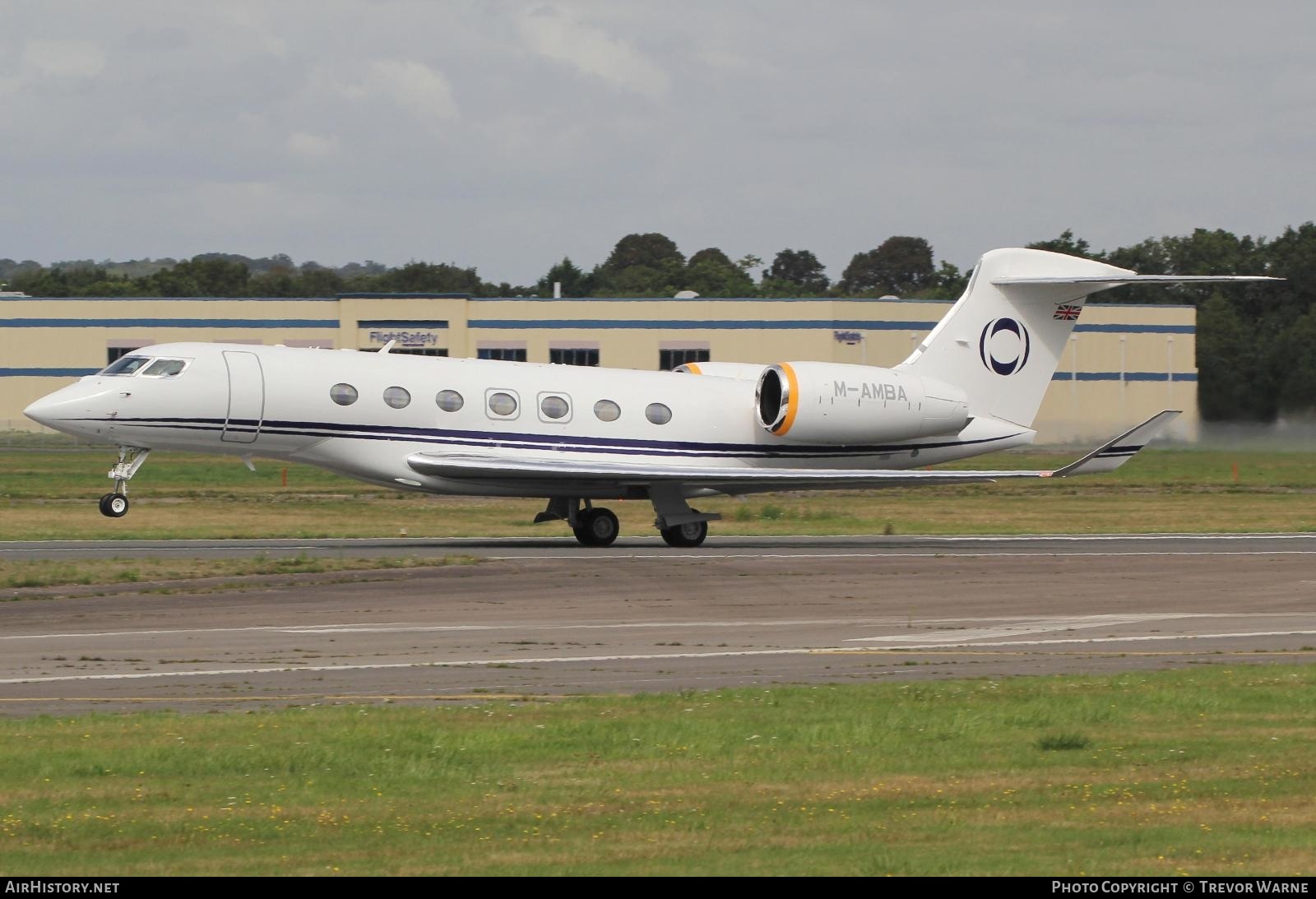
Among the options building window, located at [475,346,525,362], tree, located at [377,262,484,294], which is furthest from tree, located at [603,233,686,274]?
building window, located at [475,346,525,362]

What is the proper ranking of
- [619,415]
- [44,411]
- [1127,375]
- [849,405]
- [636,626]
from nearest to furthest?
[636,626]
[44,411]
[619,415]
[849,405]
[1127,375]

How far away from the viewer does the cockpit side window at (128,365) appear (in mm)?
28359

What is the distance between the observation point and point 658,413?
30.9 m

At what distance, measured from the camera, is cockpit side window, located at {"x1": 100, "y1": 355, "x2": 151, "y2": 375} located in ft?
93.0

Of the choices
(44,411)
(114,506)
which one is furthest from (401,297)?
(114,506)

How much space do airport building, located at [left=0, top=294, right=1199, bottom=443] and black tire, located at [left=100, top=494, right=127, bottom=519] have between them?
47.5 metres

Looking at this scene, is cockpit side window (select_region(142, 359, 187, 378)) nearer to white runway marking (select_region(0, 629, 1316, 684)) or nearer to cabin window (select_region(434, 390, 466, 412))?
cabin window (select_region(434, 390, 466, 412))

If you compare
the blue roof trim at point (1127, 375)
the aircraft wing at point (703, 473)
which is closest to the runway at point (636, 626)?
the aircraft wing at point (703, 473)

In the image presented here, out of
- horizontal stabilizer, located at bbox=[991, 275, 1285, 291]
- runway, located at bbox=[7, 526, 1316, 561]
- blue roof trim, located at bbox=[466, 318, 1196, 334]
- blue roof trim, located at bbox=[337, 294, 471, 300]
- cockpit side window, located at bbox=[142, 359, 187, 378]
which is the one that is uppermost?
blue roof trim, located at bbox=[337, 294, 471, 300]

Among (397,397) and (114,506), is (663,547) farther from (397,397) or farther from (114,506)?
(114,506)

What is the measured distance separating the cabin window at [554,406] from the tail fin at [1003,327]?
23.1 ft

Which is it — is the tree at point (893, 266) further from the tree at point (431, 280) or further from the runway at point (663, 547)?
the runway at point (663, 547)

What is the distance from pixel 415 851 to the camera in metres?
8.38

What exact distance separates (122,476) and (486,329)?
49.1 meters
